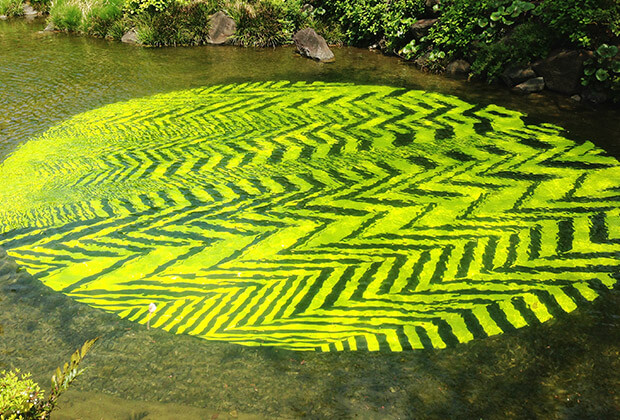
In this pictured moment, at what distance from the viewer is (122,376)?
287 cm

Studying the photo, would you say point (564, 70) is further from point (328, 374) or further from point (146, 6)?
point (146, 6)

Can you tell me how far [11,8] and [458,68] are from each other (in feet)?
37.8

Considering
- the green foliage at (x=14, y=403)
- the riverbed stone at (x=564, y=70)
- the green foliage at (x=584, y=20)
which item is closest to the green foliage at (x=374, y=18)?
the green foliage at (x=584, y=20)

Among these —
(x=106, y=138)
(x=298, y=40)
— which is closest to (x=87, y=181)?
(x=106, y=138)

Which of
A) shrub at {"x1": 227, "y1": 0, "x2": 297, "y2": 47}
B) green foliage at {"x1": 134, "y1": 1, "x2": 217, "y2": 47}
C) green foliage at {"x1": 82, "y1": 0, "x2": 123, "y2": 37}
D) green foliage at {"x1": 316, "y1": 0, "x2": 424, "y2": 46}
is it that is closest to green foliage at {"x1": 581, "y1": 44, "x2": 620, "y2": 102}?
green foliage at {"x1": 316, "y1": 0, "x2": 424, "y2": 46}

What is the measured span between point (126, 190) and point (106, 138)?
1.47 metres

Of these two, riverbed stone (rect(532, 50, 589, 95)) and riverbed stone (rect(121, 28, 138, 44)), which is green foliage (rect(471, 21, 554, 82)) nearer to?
riverbed stone (rect(532, 50, 589, 95))

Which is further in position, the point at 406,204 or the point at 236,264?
the point at 406,204

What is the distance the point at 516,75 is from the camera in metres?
7.51

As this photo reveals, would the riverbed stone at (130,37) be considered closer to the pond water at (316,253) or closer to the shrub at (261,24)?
the shrub at (261,24)

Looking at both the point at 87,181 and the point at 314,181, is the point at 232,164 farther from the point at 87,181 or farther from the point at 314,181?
the point at 87,181

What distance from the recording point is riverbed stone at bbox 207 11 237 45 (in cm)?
1071

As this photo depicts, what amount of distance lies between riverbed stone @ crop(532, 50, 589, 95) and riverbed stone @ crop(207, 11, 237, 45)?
233 inches

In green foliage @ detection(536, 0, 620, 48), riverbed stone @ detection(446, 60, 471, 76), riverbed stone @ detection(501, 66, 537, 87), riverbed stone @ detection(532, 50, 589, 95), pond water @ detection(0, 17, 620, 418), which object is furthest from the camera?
riverbed stone @ detection(446, 60, 471, 76)
